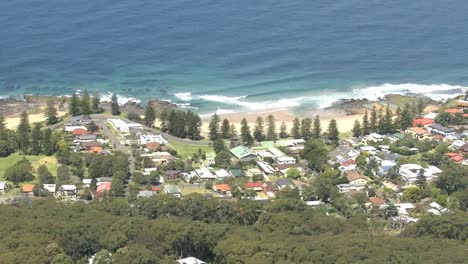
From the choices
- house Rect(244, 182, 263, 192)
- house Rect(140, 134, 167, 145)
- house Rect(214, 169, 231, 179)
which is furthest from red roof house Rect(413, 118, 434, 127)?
house Rect(140, 134, 167, 145)

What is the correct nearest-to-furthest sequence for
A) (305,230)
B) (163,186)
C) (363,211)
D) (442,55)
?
(305,230)
(363,211)
(163,186)
(442,55)

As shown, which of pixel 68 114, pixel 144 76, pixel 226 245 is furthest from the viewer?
pixel 144 76

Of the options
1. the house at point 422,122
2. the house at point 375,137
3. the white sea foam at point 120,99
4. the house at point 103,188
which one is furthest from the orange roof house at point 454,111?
the house at point 103,188

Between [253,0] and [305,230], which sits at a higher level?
[253,0]

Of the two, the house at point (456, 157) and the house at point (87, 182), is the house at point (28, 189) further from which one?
the house at point (456, 157)

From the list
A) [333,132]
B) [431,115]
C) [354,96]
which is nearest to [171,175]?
[333,132]

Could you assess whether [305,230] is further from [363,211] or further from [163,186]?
[163,186]

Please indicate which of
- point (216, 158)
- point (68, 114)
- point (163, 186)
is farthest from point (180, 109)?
point (163, 186)
